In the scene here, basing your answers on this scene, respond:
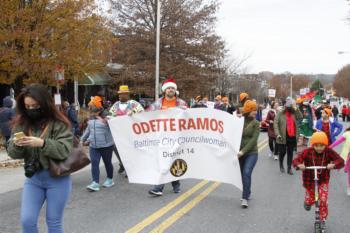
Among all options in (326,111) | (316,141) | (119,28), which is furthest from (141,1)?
(316,141)

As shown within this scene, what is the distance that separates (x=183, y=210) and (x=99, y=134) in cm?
231

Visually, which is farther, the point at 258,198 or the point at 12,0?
the point at 12,0

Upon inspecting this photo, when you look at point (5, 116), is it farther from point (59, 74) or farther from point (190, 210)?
point (190, 210)

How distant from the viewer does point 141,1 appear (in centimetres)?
3061

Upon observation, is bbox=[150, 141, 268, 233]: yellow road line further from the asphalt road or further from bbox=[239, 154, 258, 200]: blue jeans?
bbox=[239, 154, 258, 200]: blue jeans

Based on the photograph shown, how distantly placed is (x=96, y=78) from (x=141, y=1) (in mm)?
6283

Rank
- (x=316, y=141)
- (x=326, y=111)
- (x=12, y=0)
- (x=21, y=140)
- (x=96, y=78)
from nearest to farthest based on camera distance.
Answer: (x=21, y=140)
(x=316, y=141)
(x=326, y=111)
(x=12, y=0)
(x=96, y=78)

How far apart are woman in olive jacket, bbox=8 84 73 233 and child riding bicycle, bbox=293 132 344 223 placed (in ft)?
9.97

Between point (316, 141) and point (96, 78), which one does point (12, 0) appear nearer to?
point (316, 141)

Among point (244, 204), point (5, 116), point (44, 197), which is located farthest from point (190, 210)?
point (5, 116)

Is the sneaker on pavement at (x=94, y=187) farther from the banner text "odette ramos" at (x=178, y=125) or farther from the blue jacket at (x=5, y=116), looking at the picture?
the blue jacket at (x=5, y=116)

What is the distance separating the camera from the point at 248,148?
717cm

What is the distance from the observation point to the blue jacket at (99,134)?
8.24 meters

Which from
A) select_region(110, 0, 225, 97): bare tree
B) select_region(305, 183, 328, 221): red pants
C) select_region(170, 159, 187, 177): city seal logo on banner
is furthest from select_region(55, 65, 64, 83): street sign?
select_region(110, 0, 225, 97): bare tree
